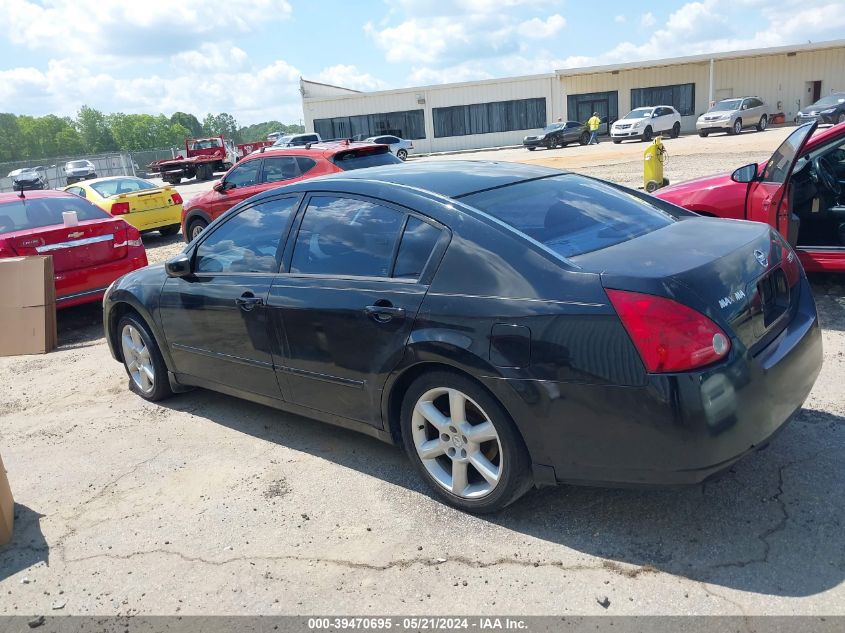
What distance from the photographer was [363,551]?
315 cm

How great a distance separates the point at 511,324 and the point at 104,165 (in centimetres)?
5341

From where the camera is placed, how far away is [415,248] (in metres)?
3.38

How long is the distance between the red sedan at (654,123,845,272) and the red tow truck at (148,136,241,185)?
3355 cm

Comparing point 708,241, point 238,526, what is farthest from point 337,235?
point 708,241

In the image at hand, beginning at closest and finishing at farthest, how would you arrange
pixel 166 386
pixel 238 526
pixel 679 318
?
pixel 679 318, pixel 238 526, pixel 166 386

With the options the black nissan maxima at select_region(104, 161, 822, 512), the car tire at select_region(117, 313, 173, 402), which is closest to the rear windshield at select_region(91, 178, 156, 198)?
the car tire at select_region(117, 313, 173, 402)

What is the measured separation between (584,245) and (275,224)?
188 cm

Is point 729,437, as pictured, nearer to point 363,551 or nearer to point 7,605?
point 363,551

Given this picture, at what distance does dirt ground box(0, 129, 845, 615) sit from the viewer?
9.00 ft

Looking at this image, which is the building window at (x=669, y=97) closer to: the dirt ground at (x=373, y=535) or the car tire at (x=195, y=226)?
the car tire at (x=195, y=226)

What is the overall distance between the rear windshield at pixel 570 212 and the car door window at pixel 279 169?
702cm

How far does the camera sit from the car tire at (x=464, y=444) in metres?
3.04

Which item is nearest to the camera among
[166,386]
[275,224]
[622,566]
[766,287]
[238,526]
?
[622,566]

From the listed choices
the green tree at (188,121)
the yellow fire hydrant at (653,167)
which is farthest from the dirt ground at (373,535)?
the green tree at (188,121)
